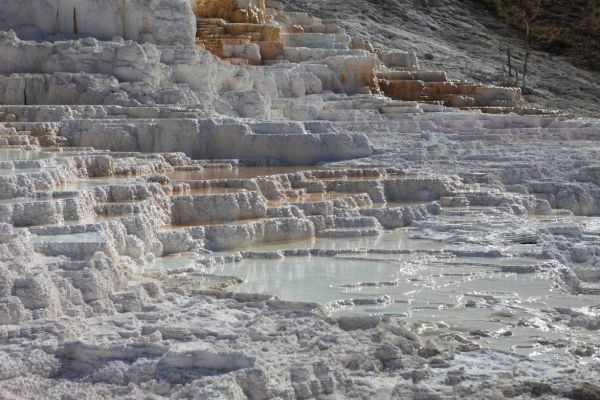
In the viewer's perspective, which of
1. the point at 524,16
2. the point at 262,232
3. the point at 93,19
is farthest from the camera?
the point at 524,16

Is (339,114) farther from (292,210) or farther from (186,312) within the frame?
(186,312)

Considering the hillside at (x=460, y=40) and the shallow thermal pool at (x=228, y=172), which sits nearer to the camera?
the shallow thermal pool at (x=228, y=172)

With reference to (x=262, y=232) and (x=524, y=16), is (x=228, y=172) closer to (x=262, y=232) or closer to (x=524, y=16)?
(x=262, y=232)

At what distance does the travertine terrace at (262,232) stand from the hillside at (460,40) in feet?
25.0

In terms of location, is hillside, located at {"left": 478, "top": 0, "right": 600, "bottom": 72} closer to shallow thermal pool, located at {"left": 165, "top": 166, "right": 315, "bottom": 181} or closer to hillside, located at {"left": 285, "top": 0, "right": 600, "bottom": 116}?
hillside, located at {"left": 285, "top": 0, "right": 600, "bottom": 116}

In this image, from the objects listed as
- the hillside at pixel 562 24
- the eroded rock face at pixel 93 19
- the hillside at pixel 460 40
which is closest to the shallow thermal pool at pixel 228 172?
the eroded rock face at pixel 93 19

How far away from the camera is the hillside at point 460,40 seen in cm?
2405

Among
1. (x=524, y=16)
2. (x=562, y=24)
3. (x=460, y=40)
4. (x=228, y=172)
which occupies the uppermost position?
(x=524, y=16)

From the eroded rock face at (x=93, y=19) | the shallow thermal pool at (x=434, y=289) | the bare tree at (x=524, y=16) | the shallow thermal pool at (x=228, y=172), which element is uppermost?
the bare tree at (x=524, y=16)

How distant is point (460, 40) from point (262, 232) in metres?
18.4

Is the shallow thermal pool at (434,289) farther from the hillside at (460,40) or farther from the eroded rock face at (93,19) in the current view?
the hillside at (460,40)

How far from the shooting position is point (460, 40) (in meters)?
26.1

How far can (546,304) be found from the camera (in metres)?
6.48

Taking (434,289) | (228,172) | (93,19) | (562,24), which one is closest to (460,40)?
(562,24)
